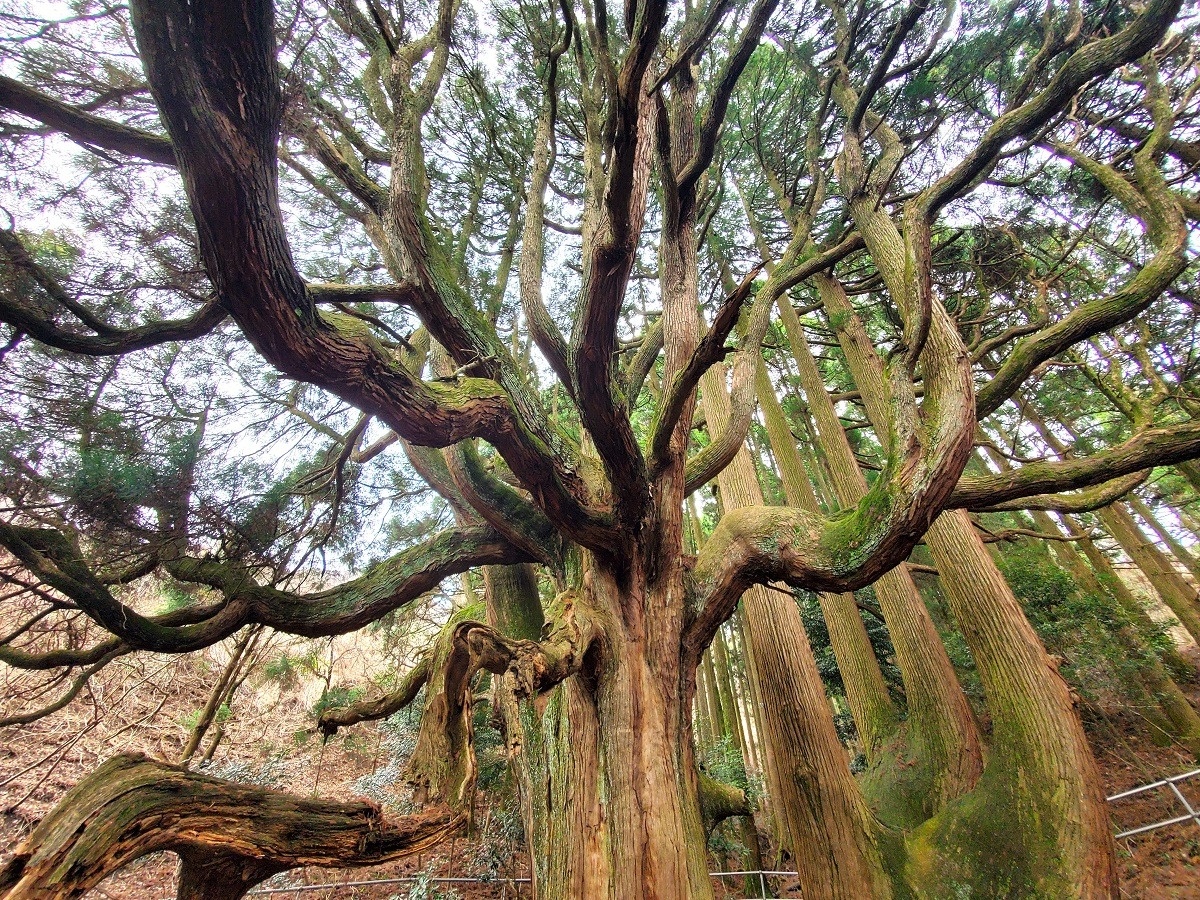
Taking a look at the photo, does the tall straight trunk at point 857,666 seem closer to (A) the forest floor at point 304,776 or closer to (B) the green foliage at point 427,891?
(A) the forest floor at point 304,776

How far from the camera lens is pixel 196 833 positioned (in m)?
1.46

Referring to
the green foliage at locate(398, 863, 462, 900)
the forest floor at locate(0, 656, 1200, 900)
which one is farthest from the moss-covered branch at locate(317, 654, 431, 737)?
the green foliage at locate(398, 863, 462, 900)

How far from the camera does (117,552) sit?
2.46m

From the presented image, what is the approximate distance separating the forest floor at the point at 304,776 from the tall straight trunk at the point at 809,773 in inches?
97.8

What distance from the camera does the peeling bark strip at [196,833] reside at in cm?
114

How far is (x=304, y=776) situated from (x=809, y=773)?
6867 millimetres

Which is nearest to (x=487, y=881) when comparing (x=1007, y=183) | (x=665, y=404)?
(x=665, y=404)

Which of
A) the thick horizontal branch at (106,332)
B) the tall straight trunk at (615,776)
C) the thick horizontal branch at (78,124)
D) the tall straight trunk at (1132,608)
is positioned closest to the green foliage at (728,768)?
the tall straight trunk at (615,776)

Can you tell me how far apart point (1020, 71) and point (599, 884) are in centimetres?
860

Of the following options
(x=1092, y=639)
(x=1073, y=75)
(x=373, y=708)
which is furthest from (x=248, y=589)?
(x=1092, y=639)

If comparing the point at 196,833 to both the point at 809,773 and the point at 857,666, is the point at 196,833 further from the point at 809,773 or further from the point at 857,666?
the point at 857,666

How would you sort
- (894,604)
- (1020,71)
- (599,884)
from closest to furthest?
(599,884) < (894,604) < (1020,71)

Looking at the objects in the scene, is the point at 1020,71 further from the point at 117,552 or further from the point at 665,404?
the point at 117,552

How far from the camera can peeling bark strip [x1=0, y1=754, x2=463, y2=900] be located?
1141mm
